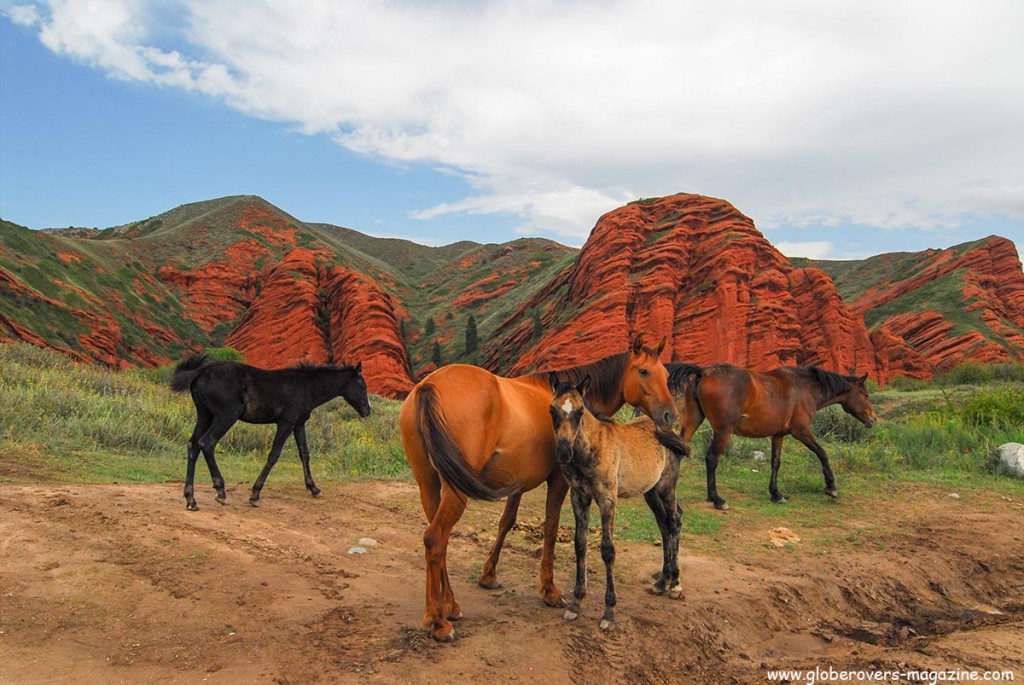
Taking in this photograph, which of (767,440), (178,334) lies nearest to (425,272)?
(178,334)

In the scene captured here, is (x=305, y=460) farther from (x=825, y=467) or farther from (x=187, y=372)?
(x=825, y=467)

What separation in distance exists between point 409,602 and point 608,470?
2105 mm

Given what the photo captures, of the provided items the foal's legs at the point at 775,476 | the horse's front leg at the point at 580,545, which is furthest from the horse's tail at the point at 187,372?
the foal's legs at the point at 775,476

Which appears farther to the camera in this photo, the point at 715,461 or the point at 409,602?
the point at 715,461

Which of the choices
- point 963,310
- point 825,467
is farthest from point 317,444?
point 963,310

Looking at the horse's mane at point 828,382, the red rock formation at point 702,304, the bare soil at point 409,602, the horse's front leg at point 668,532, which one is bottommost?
the bare soil at point 409,602

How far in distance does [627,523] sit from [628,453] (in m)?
3.36

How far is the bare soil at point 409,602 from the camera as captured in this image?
4188 mm

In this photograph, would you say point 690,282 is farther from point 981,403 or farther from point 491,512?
point 491,512

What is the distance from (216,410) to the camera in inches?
328

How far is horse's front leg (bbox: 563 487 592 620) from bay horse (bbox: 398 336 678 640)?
0.68ft

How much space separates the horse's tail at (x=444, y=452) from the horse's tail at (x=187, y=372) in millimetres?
4900

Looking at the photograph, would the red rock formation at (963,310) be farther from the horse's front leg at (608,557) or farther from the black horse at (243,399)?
the horse's front leg at (608,557)

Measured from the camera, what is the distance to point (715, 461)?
33.3 ft
